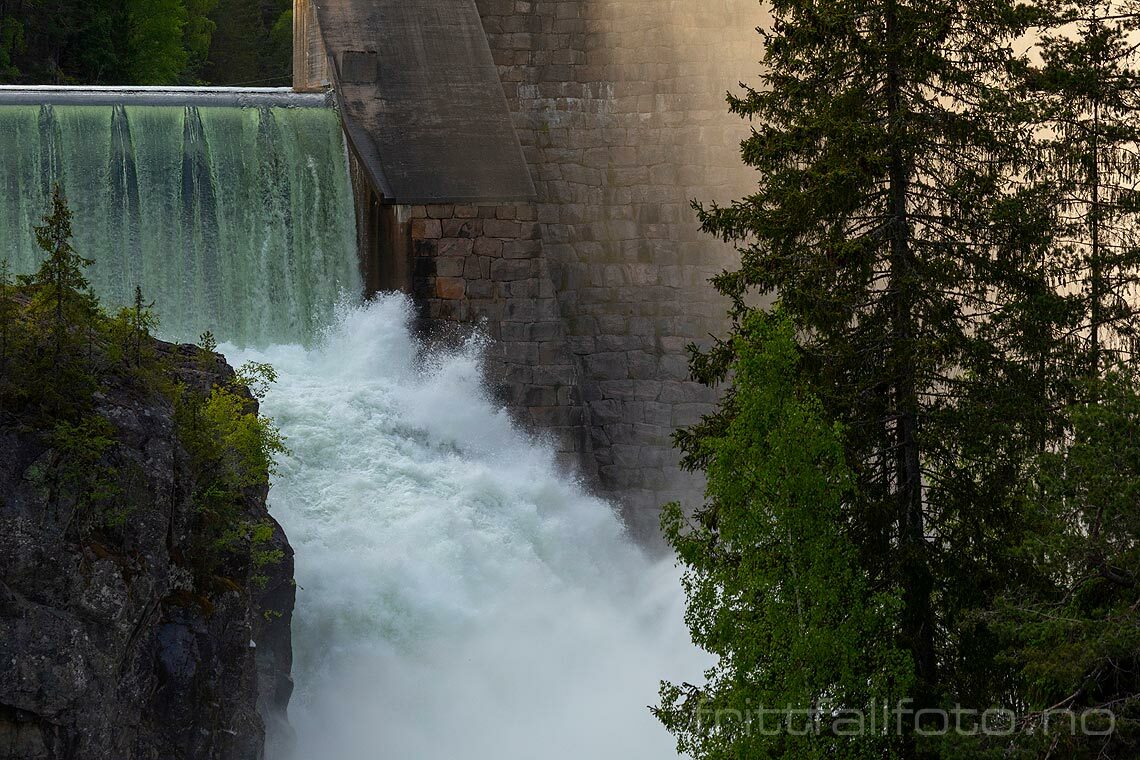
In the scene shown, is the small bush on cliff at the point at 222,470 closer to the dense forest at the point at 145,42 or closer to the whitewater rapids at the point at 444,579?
the whitewater rapids at the point at 444,579

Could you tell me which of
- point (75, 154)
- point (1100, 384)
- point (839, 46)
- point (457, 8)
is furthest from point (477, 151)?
point (1100, 384)

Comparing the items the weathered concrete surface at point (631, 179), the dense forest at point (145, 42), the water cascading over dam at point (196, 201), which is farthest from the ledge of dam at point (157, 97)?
the dense forest at point (145, 42)

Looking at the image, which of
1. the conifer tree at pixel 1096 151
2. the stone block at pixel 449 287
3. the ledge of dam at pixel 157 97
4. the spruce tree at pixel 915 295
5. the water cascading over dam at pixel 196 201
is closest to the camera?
the spruce tree at pixel 915 295

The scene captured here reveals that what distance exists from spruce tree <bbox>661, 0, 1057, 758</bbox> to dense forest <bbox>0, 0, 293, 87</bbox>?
20.3 metres

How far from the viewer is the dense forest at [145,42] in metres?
28.3

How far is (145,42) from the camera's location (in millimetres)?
30812

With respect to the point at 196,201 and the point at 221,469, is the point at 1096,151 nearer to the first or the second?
the point at 221,469

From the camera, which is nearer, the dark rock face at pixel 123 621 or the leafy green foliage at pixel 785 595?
the dark rock face at pixel 123 621

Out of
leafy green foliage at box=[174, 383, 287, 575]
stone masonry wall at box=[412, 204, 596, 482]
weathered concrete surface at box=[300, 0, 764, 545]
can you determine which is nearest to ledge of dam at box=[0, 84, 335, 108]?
weathered concrete surface at box=[300, 0, 764, 545]

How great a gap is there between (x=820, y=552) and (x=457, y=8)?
36.9 ft

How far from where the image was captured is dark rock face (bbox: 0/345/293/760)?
844 cm

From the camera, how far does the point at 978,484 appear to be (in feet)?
33.6

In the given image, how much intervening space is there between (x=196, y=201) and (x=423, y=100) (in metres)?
2.91

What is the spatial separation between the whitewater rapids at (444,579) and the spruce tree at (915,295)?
374 cm
